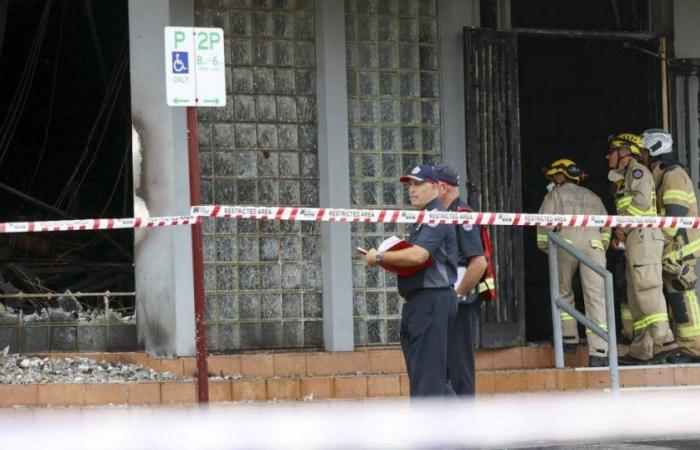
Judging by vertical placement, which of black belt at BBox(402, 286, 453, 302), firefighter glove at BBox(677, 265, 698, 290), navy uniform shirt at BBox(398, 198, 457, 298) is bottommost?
firefighter glove at BBox(677, 265, 698, 290)

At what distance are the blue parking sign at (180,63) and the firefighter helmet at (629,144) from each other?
4730 mm

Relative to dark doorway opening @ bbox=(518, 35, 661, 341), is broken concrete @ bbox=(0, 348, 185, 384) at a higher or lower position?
lower

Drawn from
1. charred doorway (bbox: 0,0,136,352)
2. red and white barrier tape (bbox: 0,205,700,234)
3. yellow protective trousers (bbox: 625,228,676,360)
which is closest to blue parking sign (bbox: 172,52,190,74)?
red and white barrier tape (bbox: 0,205,700,234)

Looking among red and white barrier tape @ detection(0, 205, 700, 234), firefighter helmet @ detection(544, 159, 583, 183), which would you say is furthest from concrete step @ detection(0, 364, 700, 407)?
firefighter helmet @ detection(544, 159, 583, 183)

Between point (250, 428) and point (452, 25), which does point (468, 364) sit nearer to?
point (250, 428)

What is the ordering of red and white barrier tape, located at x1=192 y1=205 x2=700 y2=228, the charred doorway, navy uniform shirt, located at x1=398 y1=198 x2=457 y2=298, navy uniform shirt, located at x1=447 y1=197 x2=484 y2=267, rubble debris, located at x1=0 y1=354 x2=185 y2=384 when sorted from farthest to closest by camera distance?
the charred doorway < rubble debris, located at x1=0 y1=354 x2=185 y2=384 < navy uniform shirt, located at x1=447 y1=197 x2=484 y2=267 < red and white barrier tape, located at x1=192 y1=205 x2=700 y2=228 < navy uniform shirt, located at x1=398 y1=198 x2=457 y2=298

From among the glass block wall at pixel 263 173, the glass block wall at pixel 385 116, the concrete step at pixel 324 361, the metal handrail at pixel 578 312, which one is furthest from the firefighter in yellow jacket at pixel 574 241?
the glass block wall at pixel 263 173

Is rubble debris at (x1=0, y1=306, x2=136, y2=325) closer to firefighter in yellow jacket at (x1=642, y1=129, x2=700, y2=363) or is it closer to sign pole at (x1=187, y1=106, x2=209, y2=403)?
sign pole at (x1=187, y1=106, x2=209, y2=403)

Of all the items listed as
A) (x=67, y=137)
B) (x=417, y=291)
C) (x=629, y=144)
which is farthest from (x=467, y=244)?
(x=67, y=137)

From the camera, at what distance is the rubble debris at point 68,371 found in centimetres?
1146

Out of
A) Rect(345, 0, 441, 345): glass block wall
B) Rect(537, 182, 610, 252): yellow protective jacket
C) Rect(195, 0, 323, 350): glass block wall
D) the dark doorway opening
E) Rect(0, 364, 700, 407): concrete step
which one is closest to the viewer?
Rect(0, 364, 700, 407): concrete step

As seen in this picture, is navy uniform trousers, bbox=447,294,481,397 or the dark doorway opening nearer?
navy uniform trousers, bbox=447,294,481,397

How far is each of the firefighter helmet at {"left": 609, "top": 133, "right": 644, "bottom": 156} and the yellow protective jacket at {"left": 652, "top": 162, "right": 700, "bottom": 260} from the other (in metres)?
0.29

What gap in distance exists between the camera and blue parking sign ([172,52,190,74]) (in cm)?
963
